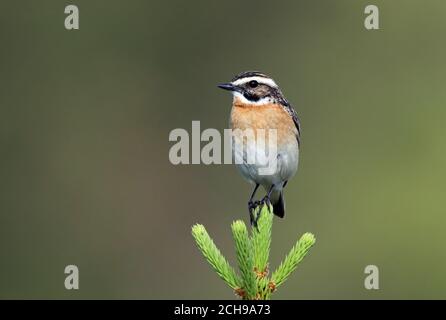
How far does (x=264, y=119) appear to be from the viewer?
7.09 meters

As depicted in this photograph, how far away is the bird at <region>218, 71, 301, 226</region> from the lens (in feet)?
22.7

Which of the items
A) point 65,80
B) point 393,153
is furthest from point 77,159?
point 393,153

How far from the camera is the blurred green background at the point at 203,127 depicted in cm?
1041

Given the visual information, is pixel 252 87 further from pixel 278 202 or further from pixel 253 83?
pixel 278 202

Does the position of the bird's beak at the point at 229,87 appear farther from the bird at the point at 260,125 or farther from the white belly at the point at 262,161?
the white belly at the point at 262,161

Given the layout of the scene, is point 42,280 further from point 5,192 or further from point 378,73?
point 378,73

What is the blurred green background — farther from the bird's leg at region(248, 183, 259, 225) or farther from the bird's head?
the bird's head

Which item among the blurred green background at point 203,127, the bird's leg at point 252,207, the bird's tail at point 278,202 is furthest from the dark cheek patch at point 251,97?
the blurred green background at point 203,127

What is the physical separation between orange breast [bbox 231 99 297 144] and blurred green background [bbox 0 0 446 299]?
336 centimetres

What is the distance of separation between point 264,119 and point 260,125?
80 millimetres

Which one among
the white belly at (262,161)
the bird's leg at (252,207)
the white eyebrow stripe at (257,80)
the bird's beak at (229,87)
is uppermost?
the white eyebrow stripe at (257,80)

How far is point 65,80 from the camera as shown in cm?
1205

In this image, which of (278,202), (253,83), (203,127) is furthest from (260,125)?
(203,127)

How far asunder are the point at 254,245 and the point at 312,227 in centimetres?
593
